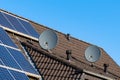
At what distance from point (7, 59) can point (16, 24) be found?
7.74m

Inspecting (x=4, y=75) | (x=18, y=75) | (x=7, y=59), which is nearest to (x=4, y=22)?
(x=7, y=59)

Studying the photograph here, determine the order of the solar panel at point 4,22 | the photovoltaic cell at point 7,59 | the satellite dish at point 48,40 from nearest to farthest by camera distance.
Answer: the photovoltaic cell at point 7,59 < the solar panel at point 4,22 < the satellite dish at point 48,40

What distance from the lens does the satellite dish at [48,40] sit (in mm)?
31844

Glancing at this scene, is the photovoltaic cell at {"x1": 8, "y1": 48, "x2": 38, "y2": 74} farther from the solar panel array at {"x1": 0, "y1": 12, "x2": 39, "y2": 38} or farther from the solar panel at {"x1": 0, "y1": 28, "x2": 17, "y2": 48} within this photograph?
the solar panel array at {"x1": 0, "y1": 12, "x2": 39, "y2": 38}

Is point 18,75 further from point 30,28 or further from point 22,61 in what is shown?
point 30,28

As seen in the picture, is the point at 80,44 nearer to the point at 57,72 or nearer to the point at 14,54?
the point at 57,72

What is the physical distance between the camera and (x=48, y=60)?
30375 mm

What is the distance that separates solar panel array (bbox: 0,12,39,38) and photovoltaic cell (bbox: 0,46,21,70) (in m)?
4.71

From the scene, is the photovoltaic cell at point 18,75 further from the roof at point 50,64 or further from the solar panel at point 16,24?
the solar panel at point 16,24

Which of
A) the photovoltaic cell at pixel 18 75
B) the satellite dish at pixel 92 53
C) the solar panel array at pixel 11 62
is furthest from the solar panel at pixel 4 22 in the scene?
the photovoltaic cell at pixel 18 75

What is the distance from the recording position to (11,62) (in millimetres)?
26016

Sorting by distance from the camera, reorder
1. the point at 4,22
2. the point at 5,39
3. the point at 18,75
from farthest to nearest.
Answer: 1. the point at 4,22
2. the point at 5,39
3. the point at 18,75

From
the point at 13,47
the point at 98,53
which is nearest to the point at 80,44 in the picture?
the point at 98,53

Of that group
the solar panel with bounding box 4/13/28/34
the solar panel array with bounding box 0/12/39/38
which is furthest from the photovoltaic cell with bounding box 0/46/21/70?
the solar panel with bounding box 4/13/28/34
